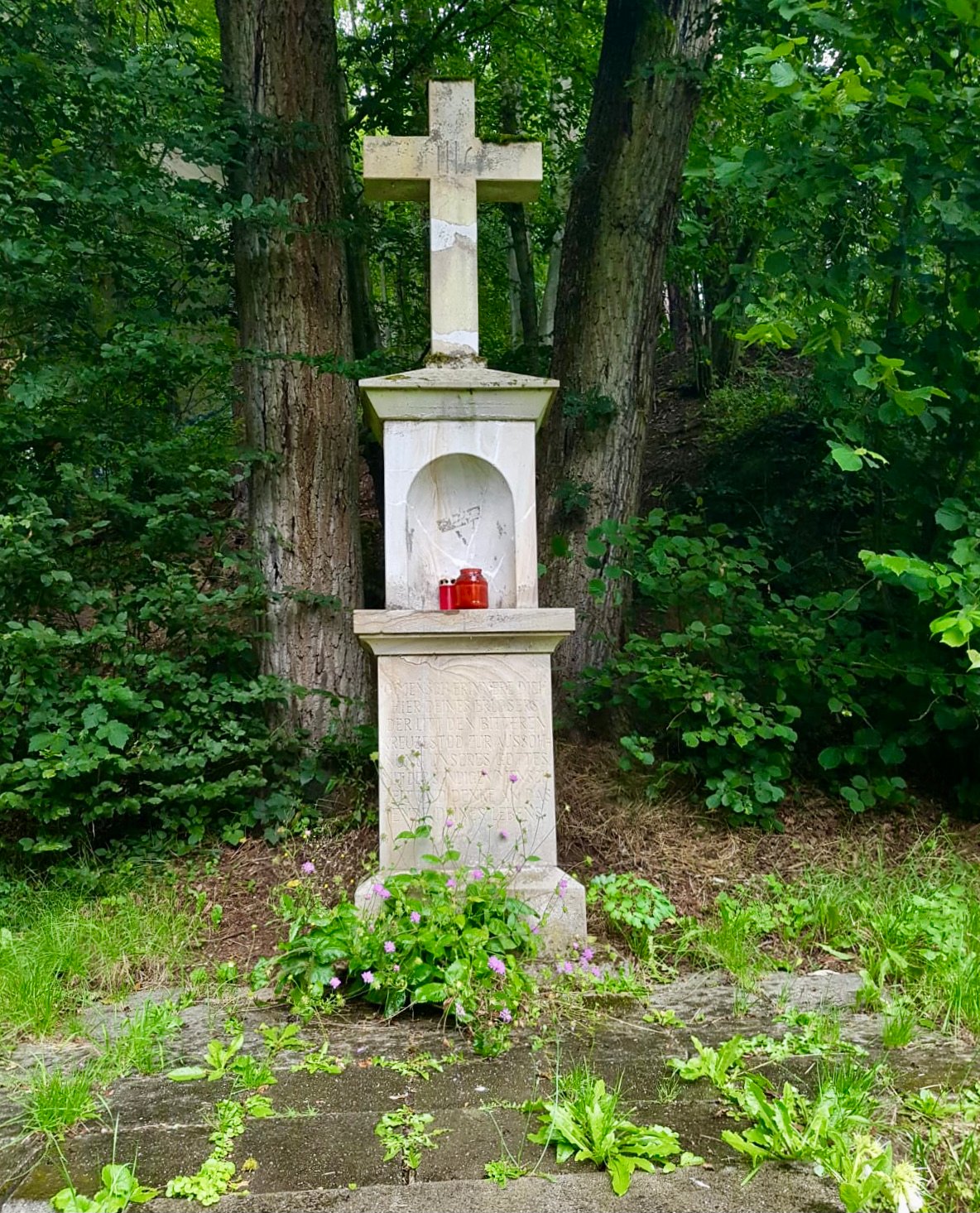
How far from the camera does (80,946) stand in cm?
320

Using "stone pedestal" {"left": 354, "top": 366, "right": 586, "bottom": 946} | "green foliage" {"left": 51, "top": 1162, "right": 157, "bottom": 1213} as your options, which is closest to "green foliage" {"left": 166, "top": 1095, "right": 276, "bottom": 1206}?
"green foliage" {"left": 51, "top": 1162, "right": 157, "bottom": 1213}

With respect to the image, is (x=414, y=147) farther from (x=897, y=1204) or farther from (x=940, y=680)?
(x=897, y=1204)

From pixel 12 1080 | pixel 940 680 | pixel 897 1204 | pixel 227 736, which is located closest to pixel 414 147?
pixel 227 736

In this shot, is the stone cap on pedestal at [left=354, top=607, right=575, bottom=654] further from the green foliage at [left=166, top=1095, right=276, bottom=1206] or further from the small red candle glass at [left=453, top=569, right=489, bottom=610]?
the green foliage at [left=166, top=1095, right=276, bottom=1206]

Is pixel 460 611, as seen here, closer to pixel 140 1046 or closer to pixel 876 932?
pixel 140 1046

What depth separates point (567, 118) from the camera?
677 centimetres

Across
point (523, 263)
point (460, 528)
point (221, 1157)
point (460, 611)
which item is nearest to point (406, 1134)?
point (221, 1157)

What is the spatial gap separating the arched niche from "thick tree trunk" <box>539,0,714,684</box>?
1.26 meters

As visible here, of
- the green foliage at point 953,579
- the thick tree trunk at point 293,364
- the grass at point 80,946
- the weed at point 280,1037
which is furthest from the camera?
the thick tree trunk at point 293,364

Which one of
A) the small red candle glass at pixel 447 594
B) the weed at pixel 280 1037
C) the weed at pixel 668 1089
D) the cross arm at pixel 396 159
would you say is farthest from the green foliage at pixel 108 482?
the weed at pixel 668 1089

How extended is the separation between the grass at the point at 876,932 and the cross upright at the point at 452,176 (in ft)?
8.04

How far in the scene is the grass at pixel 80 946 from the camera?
2.75 meters

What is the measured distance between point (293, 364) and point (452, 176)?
1.40 metres

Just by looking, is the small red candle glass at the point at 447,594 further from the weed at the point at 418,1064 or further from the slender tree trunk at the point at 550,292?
the slender tree trunk at the point at 550,292
